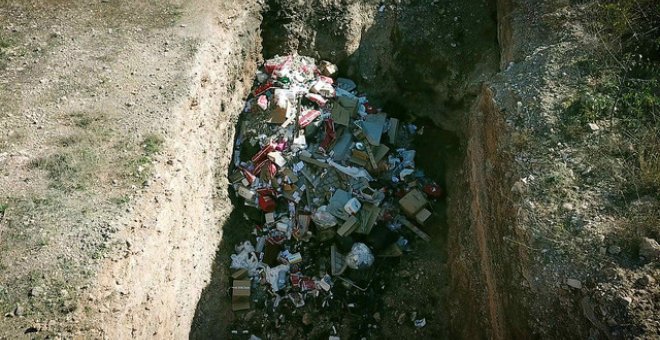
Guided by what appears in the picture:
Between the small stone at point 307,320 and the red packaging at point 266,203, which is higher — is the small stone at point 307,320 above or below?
below

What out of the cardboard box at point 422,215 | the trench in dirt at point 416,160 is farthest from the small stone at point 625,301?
the cardboard box at point 422,215

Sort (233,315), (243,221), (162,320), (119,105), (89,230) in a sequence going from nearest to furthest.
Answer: (89,230) < (162,320) < (119,105) < (233,315) < (243,221)

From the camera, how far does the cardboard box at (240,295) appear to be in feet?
24.9

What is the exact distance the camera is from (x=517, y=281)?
541 cm

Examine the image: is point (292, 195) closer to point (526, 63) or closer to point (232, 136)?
point (232, 136)

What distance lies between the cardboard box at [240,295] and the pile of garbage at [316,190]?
0.6 inches

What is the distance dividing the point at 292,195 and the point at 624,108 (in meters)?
4.79

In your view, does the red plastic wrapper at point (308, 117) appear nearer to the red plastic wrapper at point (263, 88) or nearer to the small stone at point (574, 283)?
the red plastic wrapper at point (263, 88)

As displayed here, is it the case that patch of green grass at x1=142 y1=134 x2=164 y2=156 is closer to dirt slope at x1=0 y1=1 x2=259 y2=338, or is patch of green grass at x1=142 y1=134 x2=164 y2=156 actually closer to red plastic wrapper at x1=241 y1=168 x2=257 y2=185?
dirt slope at x1=0 y1=1 x2=259 y2=338

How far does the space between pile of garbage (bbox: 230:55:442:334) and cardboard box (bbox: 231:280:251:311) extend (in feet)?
0.05

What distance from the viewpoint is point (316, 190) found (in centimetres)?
813

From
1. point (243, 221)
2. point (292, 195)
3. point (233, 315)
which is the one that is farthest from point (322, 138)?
point (233, 315)

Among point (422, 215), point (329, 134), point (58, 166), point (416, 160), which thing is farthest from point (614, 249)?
point (58, 166)

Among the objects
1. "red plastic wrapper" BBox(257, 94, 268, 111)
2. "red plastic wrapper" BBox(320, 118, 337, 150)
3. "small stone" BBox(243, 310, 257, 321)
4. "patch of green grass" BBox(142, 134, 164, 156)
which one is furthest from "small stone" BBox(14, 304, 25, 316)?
"red plastic wrapper" BBox(320, 118, 337, 150)
